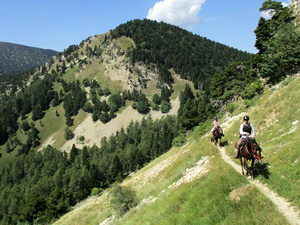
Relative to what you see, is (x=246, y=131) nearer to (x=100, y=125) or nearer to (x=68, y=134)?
(x=100, y=125)

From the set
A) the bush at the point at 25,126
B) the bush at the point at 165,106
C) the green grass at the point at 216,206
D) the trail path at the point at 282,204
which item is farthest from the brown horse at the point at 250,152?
the bush at the point at 25,126

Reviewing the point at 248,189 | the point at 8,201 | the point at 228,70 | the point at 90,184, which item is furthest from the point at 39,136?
the point at 248,189

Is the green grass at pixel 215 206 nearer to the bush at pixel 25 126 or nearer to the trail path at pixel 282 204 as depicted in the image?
the trail path at pixel 282 204

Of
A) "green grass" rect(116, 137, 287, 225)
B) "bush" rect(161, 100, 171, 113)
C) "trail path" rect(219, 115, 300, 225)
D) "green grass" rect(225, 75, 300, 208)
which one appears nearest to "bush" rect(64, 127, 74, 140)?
"bush" rect(161, 100, 171, 113)

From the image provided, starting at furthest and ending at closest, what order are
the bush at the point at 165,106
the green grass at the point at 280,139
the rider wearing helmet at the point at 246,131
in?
the bush at the point at 165,106, the rider wearing helmet at the point at 246,131, the green grass at the point at 280,139

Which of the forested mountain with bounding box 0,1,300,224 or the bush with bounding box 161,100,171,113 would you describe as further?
the bush with bounding box 161,100,171,113

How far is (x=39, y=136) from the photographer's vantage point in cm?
16638

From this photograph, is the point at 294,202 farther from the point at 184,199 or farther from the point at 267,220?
the point at 184,199

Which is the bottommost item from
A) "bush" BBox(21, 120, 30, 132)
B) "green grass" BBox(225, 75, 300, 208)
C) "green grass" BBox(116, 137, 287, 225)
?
"green grass" BBox(116, 137, 287, 225)

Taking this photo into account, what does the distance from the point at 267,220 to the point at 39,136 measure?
190m

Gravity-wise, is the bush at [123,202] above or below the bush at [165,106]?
below

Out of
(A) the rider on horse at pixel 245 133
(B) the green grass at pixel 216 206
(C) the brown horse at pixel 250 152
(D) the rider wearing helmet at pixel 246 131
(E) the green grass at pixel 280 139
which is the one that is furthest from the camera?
(D) the rider wearing helmet at pixel 246 131

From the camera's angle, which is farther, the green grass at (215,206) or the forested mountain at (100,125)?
the forested mountain at (100,125)

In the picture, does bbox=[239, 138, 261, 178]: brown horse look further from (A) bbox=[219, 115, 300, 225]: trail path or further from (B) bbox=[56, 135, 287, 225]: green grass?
(A) bbox=[219, 115, 300, 225]: trail path
